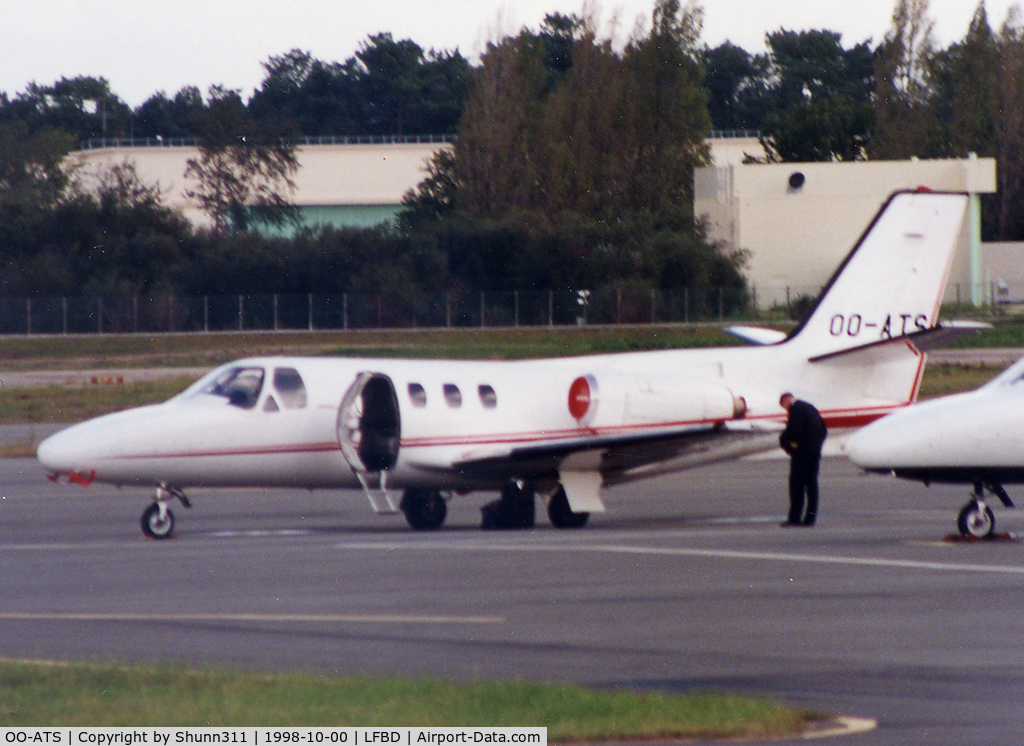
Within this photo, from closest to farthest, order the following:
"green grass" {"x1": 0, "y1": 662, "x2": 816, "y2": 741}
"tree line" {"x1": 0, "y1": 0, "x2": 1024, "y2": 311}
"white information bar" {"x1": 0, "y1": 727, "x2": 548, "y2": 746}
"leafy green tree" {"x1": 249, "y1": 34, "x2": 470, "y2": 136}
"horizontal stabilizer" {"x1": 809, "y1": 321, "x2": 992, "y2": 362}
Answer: "white information bar" {"x1": 0, "y1": 727, "x2": 548, "y2": 746} < "green grass" {"x1": 0, "y1": 662, "x2": 816, "y2": 741} < "horizontal stabilizer" {"x1": 809, "y1": 321, "x2": 992, "y2": 362} < "tree line" {"x1": 0, "y1": 0, "x2": 1024, "y2": 311} < "leafy green tree" {"x1": 249, "y1": 34, "x2": 470, "y2": 136}

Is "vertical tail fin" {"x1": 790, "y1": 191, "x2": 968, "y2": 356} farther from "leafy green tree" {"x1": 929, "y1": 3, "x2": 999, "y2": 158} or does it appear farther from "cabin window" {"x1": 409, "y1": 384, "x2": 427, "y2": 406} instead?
"leafy green tree" {"x1": 929, "y1": 3, "x2": 999, "y2": 158}

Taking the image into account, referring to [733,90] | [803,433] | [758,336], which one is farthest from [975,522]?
[733,90]

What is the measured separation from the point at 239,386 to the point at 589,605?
26.3 feet

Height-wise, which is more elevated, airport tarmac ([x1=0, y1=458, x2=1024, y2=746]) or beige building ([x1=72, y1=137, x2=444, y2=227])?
beige building ([x1=72, y1=137, x2=444, y2=227])

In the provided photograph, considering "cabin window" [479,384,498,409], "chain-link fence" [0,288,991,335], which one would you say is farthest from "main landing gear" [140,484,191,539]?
"chain-link fence" [0,288,991,335]

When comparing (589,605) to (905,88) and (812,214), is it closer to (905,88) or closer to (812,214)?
(812,214)

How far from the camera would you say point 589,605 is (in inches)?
455

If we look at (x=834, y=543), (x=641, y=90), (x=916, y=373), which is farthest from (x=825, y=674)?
(x=641, y=90)

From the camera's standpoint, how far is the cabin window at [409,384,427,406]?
18.6 metres

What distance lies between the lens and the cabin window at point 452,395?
1884 cm

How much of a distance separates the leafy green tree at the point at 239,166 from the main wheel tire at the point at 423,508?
5729 centimetres

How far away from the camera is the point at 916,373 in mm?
20656

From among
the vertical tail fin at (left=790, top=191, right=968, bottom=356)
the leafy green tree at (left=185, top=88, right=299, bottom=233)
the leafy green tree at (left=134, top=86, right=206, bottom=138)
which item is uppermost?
the leafy green tree at (left=134, top=86, right=206, bottom=138)

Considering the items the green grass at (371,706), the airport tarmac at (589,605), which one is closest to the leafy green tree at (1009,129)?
the airport tarmac at (589,605)
